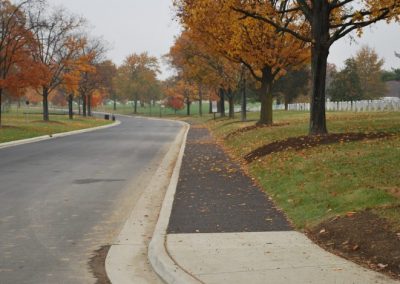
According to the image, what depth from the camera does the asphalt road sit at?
6.55 meters

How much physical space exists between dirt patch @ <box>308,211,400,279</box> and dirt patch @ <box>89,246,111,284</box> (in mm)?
2780

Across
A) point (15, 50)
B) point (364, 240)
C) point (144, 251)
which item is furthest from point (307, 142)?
point (15, 50)

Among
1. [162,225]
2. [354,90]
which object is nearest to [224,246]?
[162,225]

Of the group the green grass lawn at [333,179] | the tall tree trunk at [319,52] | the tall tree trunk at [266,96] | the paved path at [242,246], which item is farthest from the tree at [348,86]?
the paved path at [242,246]

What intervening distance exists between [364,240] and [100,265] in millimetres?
Answer: 3281

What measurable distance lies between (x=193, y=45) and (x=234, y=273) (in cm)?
4256

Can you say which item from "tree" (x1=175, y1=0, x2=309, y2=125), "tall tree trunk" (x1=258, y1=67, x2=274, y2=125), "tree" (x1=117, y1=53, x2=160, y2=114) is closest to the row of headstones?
"tall tree trunk" (x1=258, y1=67, x2=274, y2=125)

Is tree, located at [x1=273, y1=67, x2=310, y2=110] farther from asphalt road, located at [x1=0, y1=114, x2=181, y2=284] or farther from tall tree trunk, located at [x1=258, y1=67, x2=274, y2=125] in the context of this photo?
asphalt road, located at [x1=0, y1=114, x2=181, y2=284]

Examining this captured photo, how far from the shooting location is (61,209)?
33.2 feet

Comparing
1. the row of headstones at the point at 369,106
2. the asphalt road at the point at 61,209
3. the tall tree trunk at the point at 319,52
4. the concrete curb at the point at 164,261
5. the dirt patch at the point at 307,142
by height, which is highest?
the tall tree trunk at the point at 319,52

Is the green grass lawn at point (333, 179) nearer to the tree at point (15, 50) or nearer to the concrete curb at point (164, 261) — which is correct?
the concrete curb at point (164, 261)

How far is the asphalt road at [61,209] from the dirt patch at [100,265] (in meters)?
0.09

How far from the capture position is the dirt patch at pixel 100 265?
19.8ft

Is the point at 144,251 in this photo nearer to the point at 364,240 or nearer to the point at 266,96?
the point at 364,240
